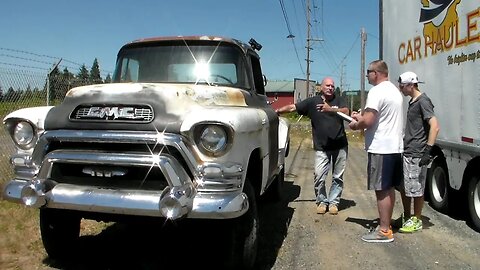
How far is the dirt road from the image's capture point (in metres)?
4.53

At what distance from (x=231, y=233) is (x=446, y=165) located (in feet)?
13.1

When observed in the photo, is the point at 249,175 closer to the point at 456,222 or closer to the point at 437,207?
the point at 456,222

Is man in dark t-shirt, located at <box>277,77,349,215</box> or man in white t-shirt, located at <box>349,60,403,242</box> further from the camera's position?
man in dark t-shirt, located at <box>277,77,349,215</box>

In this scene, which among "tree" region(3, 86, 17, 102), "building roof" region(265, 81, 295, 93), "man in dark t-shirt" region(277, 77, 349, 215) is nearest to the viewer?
"man in dark t-shirt" region(277, 77, 349, 215)

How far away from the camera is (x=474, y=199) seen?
584 centimetres

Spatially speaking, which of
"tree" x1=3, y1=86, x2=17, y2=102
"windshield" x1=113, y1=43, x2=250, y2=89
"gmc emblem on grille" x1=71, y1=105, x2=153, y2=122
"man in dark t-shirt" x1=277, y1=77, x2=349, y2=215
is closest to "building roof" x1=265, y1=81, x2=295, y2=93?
"tree" x1=3, y1=86, x2=17, y2=102

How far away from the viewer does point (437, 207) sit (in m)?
7.02

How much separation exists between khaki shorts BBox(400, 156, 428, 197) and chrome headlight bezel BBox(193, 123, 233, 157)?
9.93 feet

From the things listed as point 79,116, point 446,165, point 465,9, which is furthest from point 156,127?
point 446,165

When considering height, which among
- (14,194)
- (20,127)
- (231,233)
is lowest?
(231,233)

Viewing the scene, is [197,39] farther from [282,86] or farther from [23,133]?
[282,86]

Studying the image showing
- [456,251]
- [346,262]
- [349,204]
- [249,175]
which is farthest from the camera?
[349,204]

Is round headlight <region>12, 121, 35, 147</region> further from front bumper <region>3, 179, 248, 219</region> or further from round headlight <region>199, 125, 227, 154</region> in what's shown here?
round headlight <region>199, 125, 227, 154</region>

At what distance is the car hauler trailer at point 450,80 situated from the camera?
18.5 feet
